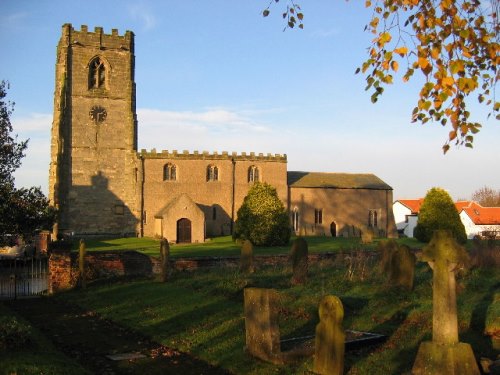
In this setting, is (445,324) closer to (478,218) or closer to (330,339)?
(330,339)

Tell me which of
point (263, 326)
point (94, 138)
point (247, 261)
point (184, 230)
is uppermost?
point (94, 138)

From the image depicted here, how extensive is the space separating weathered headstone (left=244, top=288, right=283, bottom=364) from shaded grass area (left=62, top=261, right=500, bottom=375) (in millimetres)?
207

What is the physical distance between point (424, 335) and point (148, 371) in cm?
522

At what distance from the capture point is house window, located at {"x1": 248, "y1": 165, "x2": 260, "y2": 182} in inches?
1786

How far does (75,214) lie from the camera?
41.2 metres

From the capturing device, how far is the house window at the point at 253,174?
45375mm

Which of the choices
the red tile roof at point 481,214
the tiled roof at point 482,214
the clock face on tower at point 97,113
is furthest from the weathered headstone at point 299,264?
the tiled roof at point 482,214

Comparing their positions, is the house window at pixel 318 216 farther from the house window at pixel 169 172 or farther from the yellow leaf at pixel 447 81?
the yellow leaf at pixel 447 81

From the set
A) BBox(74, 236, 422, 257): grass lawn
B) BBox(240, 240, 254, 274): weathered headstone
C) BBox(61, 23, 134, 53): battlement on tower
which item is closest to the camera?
BBox(240, 240, 254, 274): weathered headstone

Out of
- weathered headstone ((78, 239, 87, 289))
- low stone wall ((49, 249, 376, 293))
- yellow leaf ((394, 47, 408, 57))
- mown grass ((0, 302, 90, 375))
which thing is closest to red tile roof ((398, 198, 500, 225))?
low stone wall ((49, 249, 376, 293))

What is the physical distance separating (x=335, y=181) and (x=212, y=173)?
36.8ft

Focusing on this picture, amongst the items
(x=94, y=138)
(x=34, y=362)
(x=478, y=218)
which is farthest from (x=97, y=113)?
(x=478, y=218)

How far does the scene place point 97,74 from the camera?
43750mm

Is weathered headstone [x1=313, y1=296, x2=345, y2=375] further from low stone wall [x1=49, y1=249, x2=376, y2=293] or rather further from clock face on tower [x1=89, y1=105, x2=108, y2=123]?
clock face on tower [x1=89, y1=105, x2=108, y2=123]
